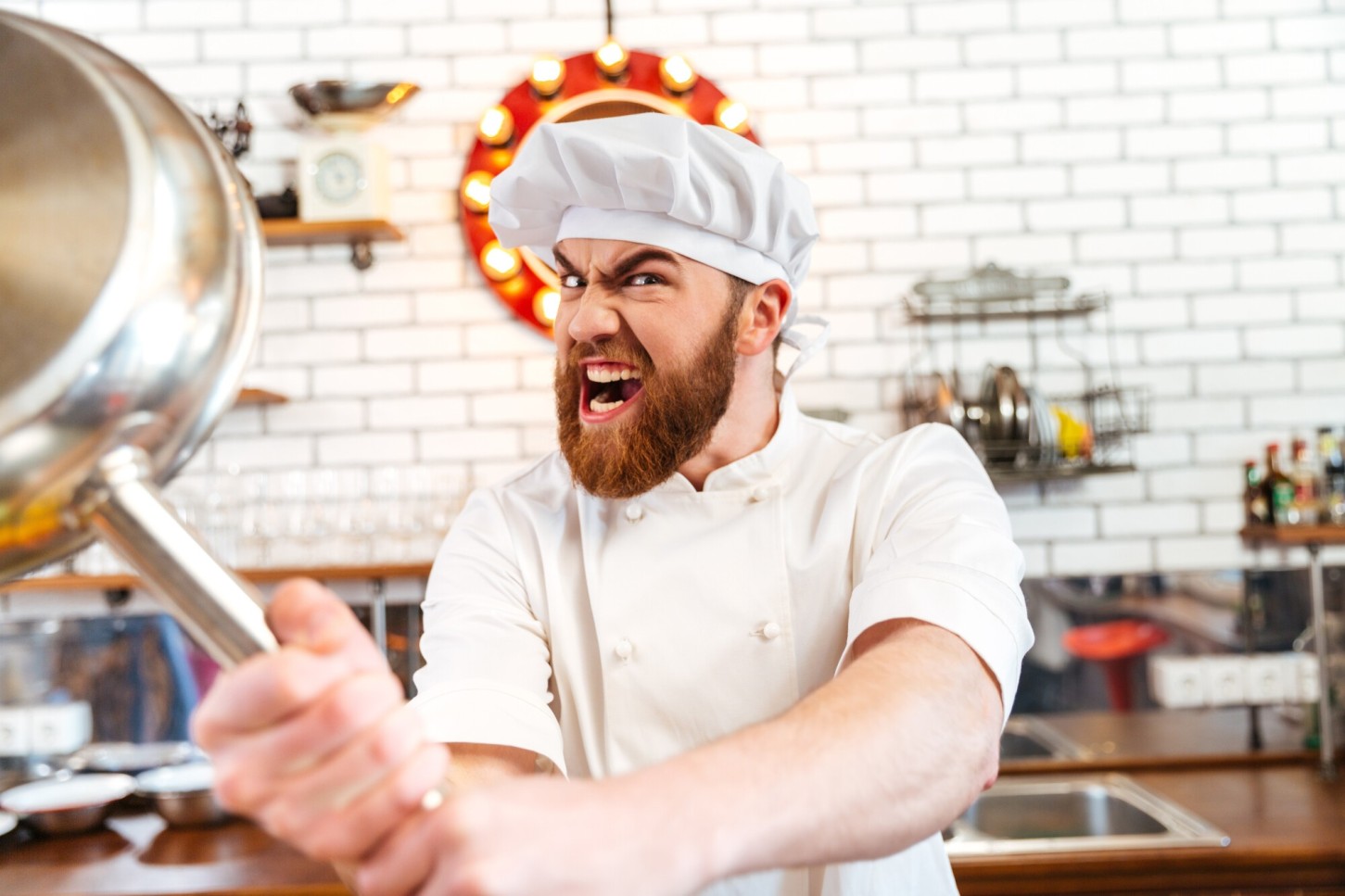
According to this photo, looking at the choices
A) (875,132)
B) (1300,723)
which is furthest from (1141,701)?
(875,132)

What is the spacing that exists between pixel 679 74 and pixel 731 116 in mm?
204

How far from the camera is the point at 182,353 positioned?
16.1 inches

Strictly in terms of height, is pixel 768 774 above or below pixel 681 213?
below

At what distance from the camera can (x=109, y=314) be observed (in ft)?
1.27

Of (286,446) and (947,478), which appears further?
(286,446)

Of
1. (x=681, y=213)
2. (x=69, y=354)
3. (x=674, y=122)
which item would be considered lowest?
(x=69, y=354)

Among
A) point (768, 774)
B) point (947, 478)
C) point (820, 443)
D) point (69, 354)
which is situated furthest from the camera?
point (820, 443)

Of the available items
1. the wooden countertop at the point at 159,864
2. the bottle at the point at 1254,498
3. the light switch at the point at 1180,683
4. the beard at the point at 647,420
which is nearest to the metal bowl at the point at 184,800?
the wooden countertop at the point at 159,864

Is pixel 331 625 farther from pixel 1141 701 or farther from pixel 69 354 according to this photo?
pixel 1141 701

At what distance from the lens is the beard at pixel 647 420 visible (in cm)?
154

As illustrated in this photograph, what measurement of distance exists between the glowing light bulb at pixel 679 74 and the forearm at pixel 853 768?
251 centimetres

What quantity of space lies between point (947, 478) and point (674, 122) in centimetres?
62

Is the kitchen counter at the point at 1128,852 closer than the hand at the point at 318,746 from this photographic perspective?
No

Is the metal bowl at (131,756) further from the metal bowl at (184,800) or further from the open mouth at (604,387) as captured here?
the open mouth at (604,387)
